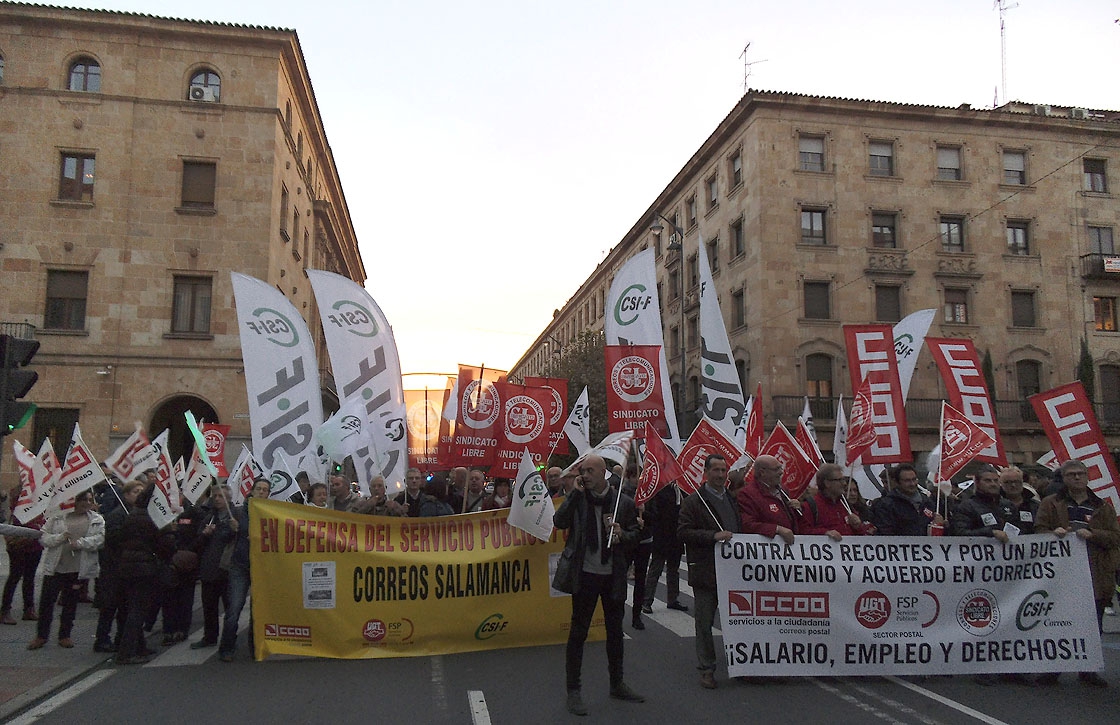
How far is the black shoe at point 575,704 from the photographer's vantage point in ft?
19.4

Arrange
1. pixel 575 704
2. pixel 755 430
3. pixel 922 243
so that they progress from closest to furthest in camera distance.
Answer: pixel 575 704 < pixel 755 430 < pixel 922 243

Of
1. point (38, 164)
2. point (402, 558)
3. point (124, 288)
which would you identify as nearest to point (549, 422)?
point (402, 558)

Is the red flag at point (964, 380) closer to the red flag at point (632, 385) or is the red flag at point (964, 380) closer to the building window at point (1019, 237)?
the red flag at point (632, 385)

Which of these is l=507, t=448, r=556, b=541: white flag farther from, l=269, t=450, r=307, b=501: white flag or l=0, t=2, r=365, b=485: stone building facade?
l=0, t=2, r=365, b=485: stone building facade

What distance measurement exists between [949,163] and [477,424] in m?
30.6

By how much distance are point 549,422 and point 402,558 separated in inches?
261

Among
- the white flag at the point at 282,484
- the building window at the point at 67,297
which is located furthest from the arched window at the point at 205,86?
the white flag at the point at 282,484

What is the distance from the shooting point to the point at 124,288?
25875mm

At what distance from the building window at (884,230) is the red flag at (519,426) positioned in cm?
2573

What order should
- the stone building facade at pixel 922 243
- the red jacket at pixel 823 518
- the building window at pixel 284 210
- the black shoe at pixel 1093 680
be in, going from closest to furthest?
the black shoe at pixel 1093 680 → the red jacket at pixel 823 518 → the building window at pixel 284 210 → the stone building facade at pixel 922 243

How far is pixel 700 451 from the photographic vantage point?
26.6ft

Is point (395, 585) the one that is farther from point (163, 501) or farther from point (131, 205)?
point (131, 205)

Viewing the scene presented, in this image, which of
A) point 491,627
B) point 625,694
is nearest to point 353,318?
point 491,627

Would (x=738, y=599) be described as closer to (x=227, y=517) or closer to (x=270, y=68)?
(x=227, y=517)
